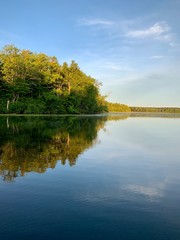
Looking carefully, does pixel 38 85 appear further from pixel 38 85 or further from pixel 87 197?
pixel 87 197

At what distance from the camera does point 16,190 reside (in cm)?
902

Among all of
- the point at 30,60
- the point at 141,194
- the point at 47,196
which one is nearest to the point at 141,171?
the point at 141,194

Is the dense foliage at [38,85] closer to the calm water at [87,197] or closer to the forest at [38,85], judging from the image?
the forest at [38,85]

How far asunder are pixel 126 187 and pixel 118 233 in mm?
3695

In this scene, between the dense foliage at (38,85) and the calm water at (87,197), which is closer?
the calm water at (87,197)

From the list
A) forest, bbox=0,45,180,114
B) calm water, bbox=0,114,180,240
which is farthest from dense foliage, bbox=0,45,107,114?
calm water, bbox=0,114,180,240

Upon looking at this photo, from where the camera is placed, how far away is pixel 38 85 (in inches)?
3039

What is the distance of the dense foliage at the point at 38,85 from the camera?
68.9 m

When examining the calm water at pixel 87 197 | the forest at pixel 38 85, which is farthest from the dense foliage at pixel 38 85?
the calm water at pixel 87 197

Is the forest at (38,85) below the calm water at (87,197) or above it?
above

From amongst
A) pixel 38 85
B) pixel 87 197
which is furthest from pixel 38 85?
pixel 87 197

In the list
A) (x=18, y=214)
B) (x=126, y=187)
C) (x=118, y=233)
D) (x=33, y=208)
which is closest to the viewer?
(x=118, y=233)

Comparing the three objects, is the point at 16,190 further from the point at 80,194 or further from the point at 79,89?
the point at 79,89

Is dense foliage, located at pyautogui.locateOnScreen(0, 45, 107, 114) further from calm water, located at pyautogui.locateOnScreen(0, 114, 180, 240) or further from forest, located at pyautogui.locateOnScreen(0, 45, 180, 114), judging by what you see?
calm water, located at pyautogui.locateOnScreen(0, 114, 180, 240)
